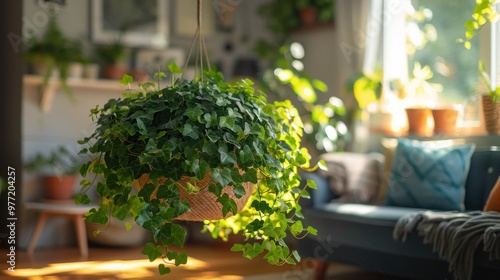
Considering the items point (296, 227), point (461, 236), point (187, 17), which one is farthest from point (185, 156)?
point (187, 17)

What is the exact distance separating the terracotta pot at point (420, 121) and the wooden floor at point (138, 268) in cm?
94

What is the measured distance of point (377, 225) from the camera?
314 cm

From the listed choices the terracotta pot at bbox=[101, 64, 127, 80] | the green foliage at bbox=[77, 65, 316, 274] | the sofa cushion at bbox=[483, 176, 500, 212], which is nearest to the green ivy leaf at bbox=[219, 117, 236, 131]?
the green foliage at bbox=[77, 65, 316, 274]

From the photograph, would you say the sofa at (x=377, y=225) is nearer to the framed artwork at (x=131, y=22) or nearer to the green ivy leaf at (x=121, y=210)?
the green ivy leaf at (x=121, y=210)

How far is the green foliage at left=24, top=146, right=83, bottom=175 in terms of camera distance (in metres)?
4.63

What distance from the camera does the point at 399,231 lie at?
2994 millimetres

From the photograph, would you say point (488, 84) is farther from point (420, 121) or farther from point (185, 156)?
point (185, 156)

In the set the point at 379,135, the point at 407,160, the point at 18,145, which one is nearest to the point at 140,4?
the point at 18,145

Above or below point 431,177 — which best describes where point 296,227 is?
above

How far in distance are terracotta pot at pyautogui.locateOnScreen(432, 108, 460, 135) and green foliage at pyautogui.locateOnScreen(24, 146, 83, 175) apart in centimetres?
250

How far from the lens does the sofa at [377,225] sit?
9.51 ft

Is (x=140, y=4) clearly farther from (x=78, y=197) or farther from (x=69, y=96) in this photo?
(x=78, y=197)

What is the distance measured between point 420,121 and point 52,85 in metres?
2.55

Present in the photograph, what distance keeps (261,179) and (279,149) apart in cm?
8
